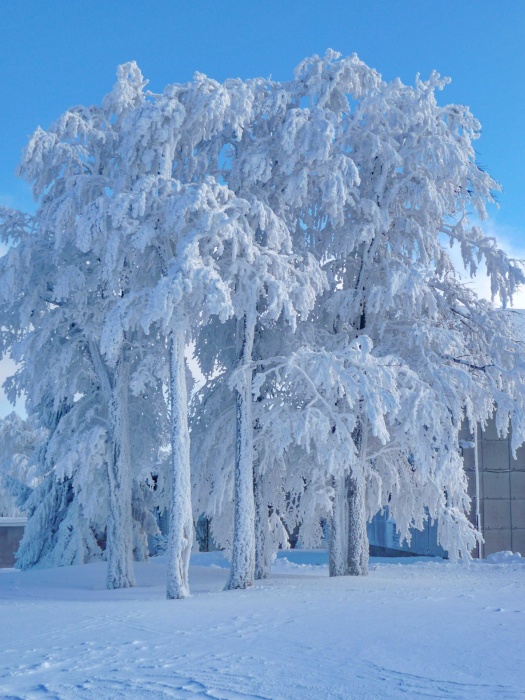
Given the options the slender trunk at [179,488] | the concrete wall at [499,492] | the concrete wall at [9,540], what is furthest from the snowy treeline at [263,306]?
the concrete wall at [9,540]

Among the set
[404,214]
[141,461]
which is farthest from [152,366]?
[404,214]

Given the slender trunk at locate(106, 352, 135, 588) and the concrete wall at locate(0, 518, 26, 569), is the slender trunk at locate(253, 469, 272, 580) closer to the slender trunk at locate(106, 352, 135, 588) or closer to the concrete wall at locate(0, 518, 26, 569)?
the slender trunk at locate(106, 352, 135, 588)

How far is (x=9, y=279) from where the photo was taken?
581 inches

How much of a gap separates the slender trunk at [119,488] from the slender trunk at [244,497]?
2441 mm

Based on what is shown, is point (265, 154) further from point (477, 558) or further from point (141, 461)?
point (477, 558)

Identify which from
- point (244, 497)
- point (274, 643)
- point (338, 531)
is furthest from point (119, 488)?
point (274, 643)

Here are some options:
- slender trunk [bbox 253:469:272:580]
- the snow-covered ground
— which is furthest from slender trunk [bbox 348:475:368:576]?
the snow-covered ground

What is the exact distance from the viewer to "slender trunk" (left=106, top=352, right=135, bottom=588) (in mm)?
15789

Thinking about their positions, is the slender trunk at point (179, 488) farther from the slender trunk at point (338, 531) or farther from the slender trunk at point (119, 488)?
the slender trunk at point (338, 531)

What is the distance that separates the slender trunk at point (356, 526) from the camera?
16.6 meters

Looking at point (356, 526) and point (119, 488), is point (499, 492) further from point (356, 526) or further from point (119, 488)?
point (119, 488)

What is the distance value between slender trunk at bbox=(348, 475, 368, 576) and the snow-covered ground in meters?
2.09

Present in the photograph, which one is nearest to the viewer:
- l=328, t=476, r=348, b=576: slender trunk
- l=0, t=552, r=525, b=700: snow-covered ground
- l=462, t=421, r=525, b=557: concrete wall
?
l=0, t=552, r=525, b=700: snow-covered ground

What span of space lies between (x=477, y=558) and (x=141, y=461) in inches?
421
